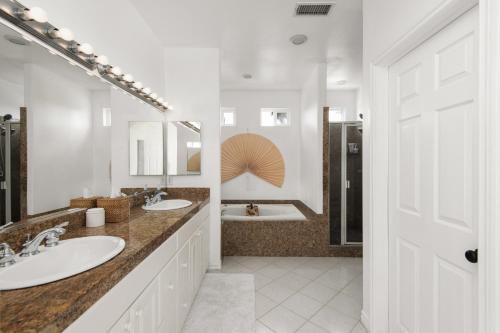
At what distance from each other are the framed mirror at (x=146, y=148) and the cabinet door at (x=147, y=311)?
1368 millimetres

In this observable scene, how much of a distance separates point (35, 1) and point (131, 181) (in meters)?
1.46

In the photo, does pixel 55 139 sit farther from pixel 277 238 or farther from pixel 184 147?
pixel 277 238

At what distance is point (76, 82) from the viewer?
1.48 metres

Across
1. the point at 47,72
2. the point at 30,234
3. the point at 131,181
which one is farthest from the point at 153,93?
the point at 30,234

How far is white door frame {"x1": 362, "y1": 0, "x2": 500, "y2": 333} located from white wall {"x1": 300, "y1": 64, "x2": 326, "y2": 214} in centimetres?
149

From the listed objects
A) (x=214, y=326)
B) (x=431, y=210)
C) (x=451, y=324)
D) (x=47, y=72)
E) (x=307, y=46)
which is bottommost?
(x=214, y=326)

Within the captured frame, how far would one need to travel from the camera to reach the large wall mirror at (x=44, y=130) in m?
1.09

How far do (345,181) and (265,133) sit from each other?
1705 mm

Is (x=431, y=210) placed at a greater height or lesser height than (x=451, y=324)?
greater

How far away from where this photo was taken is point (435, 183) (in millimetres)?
1252

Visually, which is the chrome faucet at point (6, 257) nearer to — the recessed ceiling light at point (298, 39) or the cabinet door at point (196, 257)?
the cabinet door at point (196, 257)

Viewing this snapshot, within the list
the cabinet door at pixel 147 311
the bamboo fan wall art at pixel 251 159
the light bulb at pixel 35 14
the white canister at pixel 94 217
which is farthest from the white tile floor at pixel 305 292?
the light bulb at pixel 35 14

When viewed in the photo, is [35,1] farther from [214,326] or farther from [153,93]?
[214,326]

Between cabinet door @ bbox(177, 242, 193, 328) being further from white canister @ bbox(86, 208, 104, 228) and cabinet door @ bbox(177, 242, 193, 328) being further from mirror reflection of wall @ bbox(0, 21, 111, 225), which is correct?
mirror reflection of wall @ bbox(0, 21, 111, 225)
